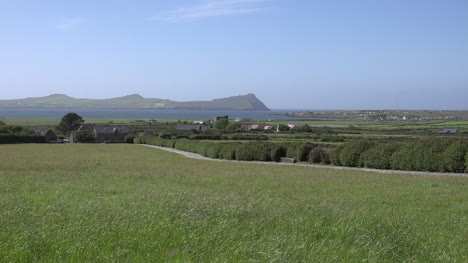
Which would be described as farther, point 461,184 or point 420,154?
point 420,154

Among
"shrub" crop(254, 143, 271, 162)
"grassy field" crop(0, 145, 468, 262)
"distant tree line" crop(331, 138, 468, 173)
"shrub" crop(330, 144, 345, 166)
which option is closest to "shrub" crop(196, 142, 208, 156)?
"shrub" crop(254, 143, 271, 162)

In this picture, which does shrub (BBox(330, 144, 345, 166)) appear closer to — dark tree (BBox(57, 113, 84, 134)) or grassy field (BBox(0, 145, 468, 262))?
grassy field (BBox(0, 145, 468, 262))

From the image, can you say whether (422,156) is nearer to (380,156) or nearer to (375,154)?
(380,156)

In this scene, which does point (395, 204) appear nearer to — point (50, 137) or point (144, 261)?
point (144, 261)

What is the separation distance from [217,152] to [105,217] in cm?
3559

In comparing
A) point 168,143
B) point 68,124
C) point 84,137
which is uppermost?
point 68,124

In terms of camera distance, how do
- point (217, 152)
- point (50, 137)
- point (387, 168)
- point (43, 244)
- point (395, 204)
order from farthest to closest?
1. point (50, 137)
2. point (217, 152)
3. point (387, 168)
4. point (395, 204)
5. point (43, 244)

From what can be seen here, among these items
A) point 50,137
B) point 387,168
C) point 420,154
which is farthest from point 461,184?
point 50,137

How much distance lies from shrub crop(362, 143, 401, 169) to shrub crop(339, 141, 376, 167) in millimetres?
648

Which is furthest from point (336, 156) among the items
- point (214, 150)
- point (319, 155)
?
point (214, 150)

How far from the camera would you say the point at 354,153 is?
29500mm

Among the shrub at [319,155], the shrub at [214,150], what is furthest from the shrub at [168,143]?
the shrub at [319,155]

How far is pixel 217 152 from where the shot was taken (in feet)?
142

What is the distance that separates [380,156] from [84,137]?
71.9 meters
